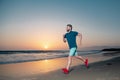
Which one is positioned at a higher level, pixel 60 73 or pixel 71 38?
pixel 71 38

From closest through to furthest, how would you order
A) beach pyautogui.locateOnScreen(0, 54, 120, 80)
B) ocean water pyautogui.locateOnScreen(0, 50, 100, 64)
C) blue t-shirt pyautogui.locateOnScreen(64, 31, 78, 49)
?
beach pyautogui.locateOnScreen(0, 54, 120, 80)
blue t-shirt pyautogui.locateOnScreen(64, 31, 78, 49)
ocean water pyautogui.locateOnScreen(0, 50, 100, 64)

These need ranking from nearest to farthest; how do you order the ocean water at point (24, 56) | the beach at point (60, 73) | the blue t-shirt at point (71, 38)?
the beach at point (60, 73)
the blue t-shirt at point (71, 38)
the ocean water at point (24, 56)

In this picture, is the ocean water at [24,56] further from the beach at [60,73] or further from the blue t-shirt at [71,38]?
the blue t-shirt at [71,38]

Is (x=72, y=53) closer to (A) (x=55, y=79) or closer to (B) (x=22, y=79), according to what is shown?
(A) (x=55, y=79)

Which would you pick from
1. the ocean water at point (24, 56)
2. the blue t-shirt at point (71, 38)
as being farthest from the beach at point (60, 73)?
the ocean water at point (24, 56)

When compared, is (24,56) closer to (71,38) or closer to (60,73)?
(60,73)

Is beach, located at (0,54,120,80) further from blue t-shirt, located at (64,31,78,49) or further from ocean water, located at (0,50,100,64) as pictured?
ocean water, located at (0,50,100,64)

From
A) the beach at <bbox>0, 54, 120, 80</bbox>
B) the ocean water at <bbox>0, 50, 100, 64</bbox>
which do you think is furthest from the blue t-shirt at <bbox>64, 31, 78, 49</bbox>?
the ocean water at <bbox>0, 50, 100, 64</bbox>

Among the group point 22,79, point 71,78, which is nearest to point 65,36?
point 71,78

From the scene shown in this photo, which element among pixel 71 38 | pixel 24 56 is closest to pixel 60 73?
pixel 71 38

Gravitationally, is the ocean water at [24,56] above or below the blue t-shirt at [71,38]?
below

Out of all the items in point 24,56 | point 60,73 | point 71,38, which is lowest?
point 24,56

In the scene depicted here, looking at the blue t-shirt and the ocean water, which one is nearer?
the blue t-shirt

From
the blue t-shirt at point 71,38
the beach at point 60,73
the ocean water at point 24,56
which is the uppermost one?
the blue t-shirt at point 71,38
